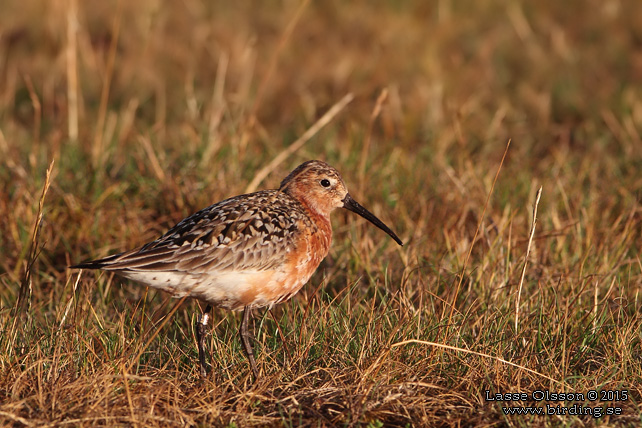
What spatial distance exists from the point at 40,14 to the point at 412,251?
7.76 meters

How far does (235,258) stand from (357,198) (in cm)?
209

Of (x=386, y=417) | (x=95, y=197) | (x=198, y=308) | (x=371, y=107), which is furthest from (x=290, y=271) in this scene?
(x=371, y=107)

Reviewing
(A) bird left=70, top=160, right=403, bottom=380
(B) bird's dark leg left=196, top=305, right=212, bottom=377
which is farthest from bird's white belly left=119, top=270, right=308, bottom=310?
(B) bird's dark leg left=196, top=305, right=212, bottom=377

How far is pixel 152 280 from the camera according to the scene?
465 centimetres

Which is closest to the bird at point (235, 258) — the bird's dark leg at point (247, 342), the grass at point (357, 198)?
the bird's dark leg at point (247, 342)

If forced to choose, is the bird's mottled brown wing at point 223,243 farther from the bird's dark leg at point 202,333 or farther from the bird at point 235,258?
the bird's dark leg at point 202,333

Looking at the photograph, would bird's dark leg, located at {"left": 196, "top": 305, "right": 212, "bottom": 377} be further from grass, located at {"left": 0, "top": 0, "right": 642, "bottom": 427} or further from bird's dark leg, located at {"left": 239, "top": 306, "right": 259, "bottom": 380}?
bird's dark leg, located at {"left": 239, "top": 306, "right": 259, "bottom": 380}

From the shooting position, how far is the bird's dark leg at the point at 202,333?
452cm

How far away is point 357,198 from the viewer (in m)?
6.72

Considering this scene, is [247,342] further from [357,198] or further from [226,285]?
[357,198]

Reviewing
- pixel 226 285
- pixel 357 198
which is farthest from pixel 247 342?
pixel 357 198

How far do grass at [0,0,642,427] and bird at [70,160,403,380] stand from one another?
8.0 inches

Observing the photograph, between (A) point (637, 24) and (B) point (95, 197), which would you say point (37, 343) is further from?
(A) point (637, 24)

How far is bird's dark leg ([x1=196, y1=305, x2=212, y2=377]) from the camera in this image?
452 cm
